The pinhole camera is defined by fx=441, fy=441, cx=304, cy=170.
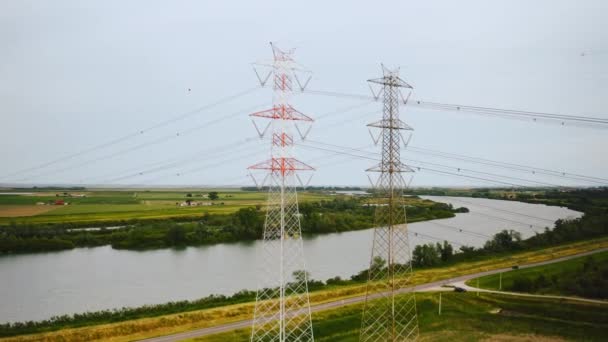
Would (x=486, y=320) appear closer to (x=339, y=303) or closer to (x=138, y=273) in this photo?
(x=339, y=303)

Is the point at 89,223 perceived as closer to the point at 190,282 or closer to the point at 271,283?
the point at 190,282

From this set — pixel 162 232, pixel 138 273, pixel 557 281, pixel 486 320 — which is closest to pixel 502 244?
pixel 557 281

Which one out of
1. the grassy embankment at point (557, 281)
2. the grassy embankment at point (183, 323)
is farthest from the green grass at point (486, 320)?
the grassy embankment at point (557, 281)

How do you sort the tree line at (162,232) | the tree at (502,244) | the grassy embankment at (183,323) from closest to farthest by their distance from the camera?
the grassy embankment at (183,323), the tree at (502,244), the tree line at (162,232)

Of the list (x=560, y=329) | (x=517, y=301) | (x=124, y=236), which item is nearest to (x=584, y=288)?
(x=517, y=301)

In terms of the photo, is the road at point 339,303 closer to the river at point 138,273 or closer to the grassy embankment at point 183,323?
the grassy embankment at point 183,323

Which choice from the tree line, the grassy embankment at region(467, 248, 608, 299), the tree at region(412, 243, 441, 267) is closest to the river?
the tree line
